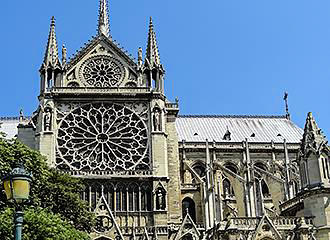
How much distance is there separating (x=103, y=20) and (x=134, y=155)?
635 inches

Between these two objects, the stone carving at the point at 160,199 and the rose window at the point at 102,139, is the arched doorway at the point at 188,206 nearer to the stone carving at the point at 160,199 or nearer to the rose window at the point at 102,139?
the stone carving at the point at 160,199

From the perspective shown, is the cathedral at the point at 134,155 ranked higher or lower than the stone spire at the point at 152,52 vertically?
lower

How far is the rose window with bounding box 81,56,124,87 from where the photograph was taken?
45.6 metres

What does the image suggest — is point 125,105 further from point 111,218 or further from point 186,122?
point 186,122

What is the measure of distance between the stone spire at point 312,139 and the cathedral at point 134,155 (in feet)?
0.21

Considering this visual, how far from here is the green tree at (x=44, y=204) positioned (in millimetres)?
23281

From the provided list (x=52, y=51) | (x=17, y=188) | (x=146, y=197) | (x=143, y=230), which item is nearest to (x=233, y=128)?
(x=146, y=197)

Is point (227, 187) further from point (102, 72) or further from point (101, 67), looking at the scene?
point (101, 67)

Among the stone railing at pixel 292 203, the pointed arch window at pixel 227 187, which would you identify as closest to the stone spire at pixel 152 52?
the pointed arch window at pixel 227 187

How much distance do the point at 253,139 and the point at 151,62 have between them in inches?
664

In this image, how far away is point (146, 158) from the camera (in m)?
43.1

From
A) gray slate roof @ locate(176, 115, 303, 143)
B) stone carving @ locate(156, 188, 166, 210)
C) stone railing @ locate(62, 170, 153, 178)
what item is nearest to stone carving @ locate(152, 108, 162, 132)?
stone railing @ locate(62, 170, 153, 178)

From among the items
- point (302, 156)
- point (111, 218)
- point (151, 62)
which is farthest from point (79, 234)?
point (151, 62)

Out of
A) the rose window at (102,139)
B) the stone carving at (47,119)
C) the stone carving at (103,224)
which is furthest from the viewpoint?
the stone carving at (47,119)
